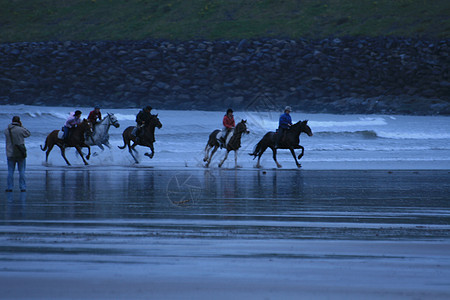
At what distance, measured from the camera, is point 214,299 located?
6586 mm

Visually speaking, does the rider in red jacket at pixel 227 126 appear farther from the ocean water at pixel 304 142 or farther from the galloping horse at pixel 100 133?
the galloping horse at pixel 100 133

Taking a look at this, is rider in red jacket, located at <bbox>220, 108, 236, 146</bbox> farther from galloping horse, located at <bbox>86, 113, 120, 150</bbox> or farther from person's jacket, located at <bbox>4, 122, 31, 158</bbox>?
person's jacket, located at <bbox>4, 122, 31, 158</bbox>

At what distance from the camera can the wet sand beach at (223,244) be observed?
23.1 ft

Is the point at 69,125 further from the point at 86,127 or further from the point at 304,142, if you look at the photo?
the point at 304,142

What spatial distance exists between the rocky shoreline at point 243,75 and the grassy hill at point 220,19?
174 inches

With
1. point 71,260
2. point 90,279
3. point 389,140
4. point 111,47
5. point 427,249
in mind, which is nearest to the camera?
point 90,279

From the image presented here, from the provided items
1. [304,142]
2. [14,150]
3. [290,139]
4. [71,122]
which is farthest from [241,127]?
[304,142]

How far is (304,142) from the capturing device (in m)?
50.6

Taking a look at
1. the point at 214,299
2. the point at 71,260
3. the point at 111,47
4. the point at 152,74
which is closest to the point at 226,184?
the point at 71,260

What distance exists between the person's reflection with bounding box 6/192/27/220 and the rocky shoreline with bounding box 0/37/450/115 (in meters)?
61.2

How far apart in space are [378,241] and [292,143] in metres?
20.1

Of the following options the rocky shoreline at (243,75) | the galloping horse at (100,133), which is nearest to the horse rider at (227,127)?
the galloping horse at (100,133)

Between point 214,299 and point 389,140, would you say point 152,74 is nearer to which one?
point 389,140

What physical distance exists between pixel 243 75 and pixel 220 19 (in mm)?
20255
